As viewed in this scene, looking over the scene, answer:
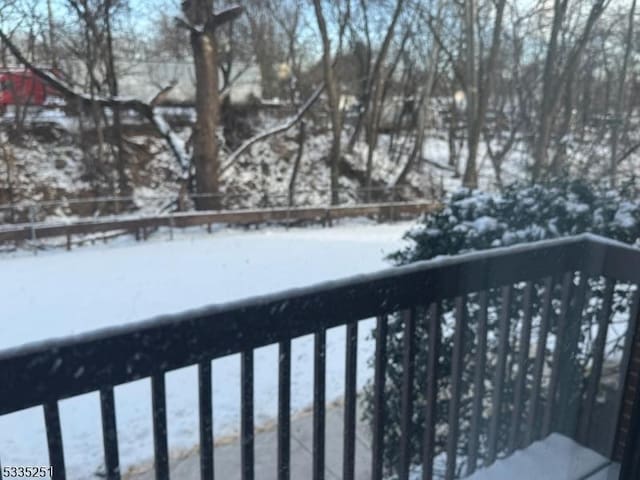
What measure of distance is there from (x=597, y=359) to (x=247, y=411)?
1.17m

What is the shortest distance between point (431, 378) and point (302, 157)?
1165 cm

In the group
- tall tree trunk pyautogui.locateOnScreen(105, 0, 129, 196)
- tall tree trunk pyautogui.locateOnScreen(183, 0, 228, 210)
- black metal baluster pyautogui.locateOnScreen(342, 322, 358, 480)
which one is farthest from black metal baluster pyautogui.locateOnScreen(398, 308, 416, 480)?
tall tree trunk pyautogui.locateOnScreen(105, 0, 129, 196)

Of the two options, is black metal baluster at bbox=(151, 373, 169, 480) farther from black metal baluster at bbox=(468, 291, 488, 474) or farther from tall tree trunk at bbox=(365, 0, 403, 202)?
tall tree trunk at bbox=(365, 0, 403, 202)

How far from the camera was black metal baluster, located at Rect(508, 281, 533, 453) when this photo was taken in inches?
57.9

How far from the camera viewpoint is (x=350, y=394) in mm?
1190

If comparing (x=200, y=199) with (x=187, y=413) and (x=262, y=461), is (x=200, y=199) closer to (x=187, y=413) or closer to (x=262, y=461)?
(x=187, y=413)

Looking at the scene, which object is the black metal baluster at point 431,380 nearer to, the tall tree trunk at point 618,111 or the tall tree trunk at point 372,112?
the tall tree trunk at point 618,111

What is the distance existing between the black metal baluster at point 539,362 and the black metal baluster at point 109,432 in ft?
3.71

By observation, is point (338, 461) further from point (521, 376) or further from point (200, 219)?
point (200, 219)

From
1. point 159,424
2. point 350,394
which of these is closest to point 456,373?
point 350,394

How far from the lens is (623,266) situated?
4.94 feet

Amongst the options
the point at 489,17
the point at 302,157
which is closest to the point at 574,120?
the point at 489,17

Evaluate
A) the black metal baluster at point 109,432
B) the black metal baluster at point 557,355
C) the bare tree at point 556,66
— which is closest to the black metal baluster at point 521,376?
the black metal baluster at point 557,355

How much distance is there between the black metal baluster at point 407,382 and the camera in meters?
1.21
